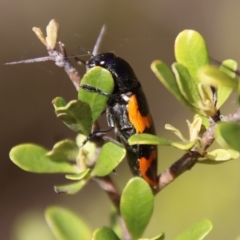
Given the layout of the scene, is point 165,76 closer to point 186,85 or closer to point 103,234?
point 186,85

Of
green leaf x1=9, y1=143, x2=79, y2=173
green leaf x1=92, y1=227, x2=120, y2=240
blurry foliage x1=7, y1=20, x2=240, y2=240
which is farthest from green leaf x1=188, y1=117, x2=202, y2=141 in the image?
green leaf x1=9, y1=143, x2=79, y2=173

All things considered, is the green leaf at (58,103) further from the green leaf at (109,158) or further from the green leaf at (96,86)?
the green leaf at (109,158)

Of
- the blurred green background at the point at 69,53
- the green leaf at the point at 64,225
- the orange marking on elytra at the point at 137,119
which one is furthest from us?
the blurred green background at the point at 69,53

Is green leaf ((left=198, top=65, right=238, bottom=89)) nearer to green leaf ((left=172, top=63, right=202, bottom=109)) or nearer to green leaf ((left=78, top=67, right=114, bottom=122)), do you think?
green leaf ((left=172, top=63, right=202, bottom=109))

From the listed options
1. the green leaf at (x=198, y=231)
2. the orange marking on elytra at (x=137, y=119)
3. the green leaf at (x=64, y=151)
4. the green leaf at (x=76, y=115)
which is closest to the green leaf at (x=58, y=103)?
the green leaf at (x=76, y=115)

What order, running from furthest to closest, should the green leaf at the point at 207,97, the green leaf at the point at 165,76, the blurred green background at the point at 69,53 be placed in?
the blurred green background at the point at 69,53, the green leaf at the point at 207,97, the green leaf at the point at 165,76

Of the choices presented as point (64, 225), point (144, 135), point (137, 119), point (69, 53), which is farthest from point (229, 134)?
point (69, 53)
